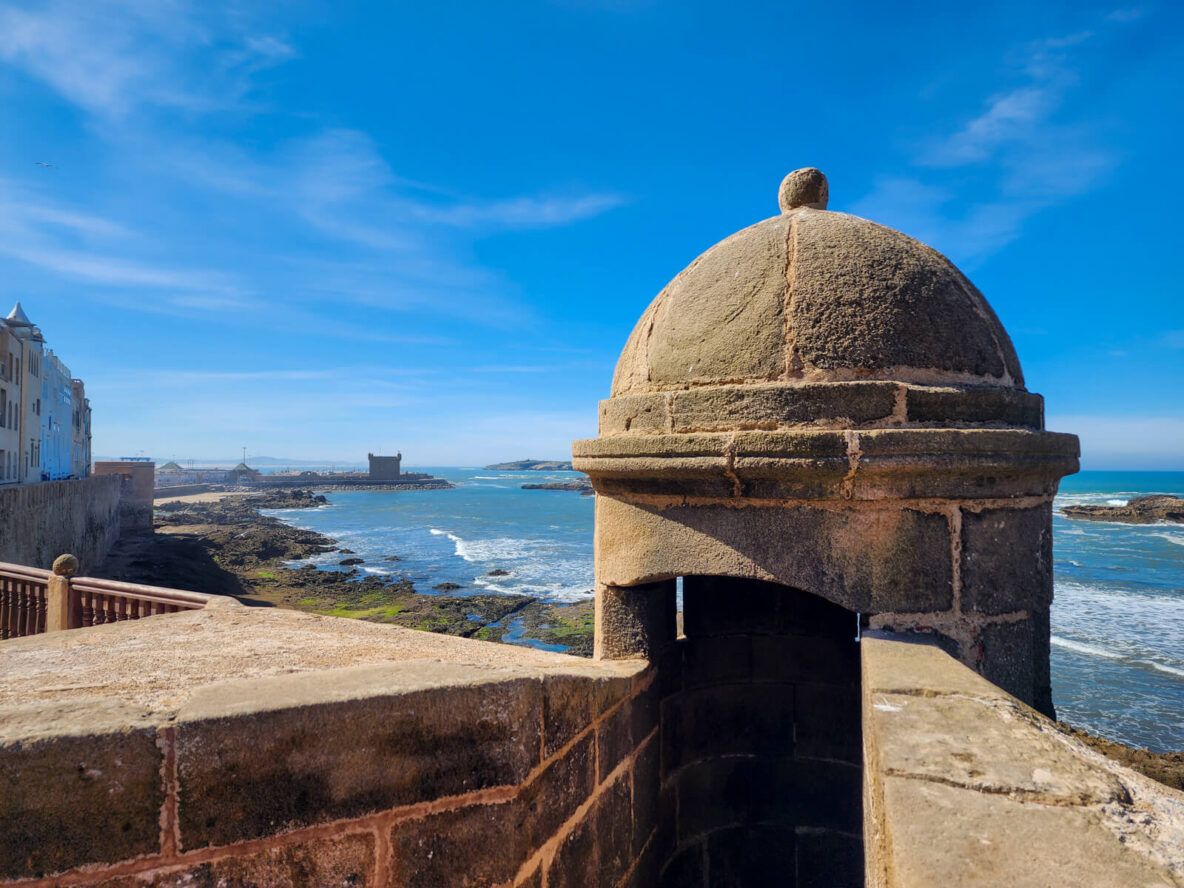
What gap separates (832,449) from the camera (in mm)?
2230

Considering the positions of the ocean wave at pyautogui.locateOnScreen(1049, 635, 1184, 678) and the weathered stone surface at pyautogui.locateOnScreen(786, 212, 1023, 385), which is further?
the ocean wave at pyautogui.locateOnScreen(1049, 635, 1184, 678)

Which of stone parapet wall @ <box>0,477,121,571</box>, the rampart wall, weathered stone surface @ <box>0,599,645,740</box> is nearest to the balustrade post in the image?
weathered stone surface @ <box>0,599,645,740</box>

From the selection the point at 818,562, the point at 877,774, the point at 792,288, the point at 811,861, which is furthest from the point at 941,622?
the point at 811,861

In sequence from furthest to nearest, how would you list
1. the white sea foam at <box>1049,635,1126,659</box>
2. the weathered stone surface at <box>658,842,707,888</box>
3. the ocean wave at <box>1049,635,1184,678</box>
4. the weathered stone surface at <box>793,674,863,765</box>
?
the white sea foam at <box>1049,635,1126,659</box> < the ocean wave at <box>1049,635,1184,678</box> < the weathered stone surface at <box>793,674,863,765</box> < the weathered stone surface at <box>658,842,707,888</box>

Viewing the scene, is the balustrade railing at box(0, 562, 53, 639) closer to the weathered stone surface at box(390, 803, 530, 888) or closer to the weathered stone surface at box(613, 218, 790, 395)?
the weathered stone surface at box(390, 803, 530, 888)

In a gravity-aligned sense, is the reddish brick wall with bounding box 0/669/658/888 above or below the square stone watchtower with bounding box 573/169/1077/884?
below

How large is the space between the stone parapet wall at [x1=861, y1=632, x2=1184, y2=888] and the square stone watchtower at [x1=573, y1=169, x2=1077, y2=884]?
0.67 meters

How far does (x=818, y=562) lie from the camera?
93.0 inches

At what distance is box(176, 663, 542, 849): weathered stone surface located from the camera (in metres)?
1.50

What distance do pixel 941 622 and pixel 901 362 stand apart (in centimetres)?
91

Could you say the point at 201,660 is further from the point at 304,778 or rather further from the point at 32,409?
the point at 32,409

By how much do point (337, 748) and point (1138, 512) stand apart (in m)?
55.9

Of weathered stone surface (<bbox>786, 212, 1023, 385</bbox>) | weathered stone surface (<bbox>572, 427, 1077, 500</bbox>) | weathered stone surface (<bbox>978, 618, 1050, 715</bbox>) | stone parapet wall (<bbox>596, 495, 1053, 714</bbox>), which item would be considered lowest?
weathered stone surface (<bbox>978, 618, 1050, 715</bbox>)

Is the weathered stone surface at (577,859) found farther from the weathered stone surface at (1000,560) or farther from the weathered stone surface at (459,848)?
the weathered stone surface at (1000,560)
